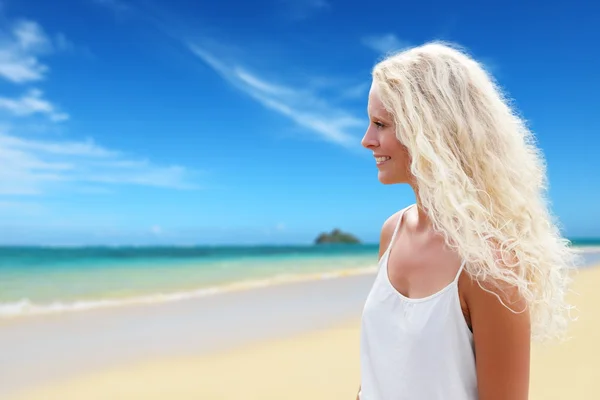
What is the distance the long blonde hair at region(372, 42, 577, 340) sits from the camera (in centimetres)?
126

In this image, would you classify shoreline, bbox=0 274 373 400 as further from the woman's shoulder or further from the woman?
the woman

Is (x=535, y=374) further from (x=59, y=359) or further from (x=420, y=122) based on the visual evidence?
(x=59, y=359)

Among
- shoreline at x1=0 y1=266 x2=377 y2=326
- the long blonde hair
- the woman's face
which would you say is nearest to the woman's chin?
the woman's face

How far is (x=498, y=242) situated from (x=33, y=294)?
1125cm

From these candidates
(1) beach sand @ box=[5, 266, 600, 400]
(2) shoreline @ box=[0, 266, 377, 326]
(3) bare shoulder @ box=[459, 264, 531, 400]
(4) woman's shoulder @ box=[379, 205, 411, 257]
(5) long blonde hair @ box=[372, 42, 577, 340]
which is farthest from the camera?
(2) shoreline @ box=[0, 266, 377, 326]

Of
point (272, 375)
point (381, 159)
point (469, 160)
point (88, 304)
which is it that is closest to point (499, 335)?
point (469, 160)

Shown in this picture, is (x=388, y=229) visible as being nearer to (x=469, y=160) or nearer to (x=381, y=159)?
(x=381, y=159)

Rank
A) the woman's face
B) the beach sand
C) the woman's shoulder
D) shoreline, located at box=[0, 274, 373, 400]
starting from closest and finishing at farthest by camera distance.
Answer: the woman's face
the woman's shoulder
the beach sand
shoreline, located at box=[0, 274, 373, 400]

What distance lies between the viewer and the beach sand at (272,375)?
158 inches

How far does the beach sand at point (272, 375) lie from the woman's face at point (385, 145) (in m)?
2.98

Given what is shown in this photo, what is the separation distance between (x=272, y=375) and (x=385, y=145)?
3551 millimetres

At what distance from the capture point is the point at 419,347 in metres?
1.28

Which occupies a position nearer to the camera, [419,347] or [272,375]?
[419,347]

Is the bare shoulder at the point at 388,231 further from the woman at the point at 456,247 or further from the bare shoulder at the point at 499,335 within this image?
the bare shoulder at the point at 499,335
